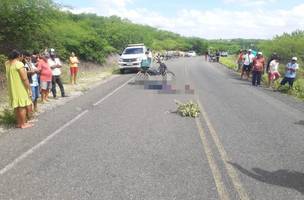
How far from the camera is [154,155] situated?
7246mm

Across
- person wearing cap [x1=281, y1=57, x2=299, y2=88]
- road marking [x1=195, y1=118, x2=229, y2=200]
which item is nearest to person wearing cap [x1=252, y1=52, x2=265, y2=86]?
person wearing cap [x1=281, y1=57, x2=299, y2=88]

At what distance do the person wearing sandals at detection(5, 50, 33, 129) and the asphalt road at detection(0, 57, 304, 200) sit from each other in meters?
0.47

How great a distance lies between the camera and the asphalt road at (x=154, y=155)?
5.59 metres

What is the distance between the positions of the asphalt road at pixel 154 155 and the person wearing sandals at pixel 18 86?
47 centimetres

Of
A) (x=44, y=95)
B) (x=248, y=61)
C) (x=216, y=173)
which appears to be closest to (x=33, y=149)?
(x=216, y=173)

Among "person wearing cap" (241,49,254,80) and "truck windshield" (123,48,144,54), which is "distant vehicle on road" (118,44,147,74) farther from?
"person wearing cap" (241,49,254,80)

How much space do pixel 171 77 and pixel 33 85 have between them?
12948 millimetres

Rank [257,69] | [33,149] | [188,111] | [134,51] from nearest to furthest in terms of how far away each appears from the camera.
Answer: [33,149] < [188,111] < [257,69] < [134,51]

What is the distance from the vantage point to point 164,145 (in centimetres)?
795

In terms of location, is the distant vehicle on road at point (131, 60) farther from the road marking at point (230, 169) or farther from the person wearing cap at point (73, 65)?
the road marking at point (230, 169)

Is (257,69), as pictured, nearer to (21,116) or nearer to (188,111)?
(188,111)

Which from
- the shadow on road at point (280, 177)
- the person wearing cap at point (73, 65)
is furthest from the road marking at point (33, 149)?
the person wearing cap at point (73, 65)

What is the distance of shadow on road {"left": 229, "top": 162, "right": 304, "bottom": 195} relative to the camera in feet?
19.3

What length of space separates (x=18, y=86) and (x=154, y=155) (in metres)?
3.93
